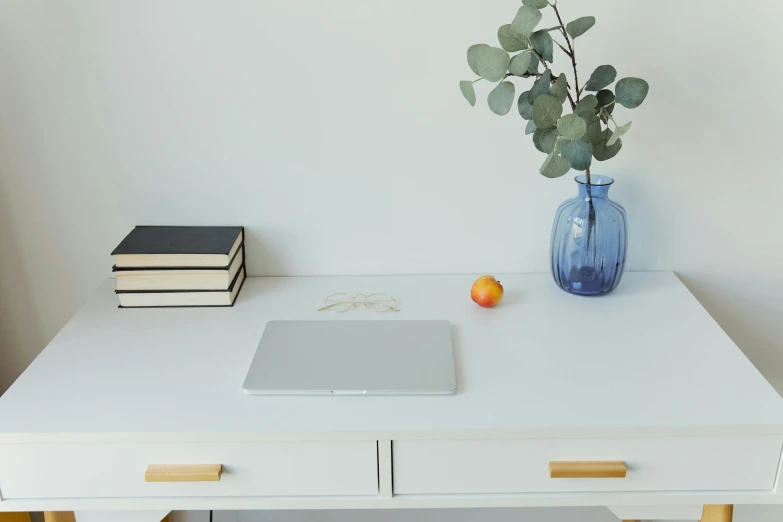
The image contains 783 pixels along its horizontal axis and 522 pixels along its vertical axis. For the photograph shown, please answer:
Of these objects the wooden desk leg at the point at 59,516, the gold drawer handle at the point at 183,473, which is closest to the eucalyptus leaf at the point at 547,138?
the gold drawer handle at the point at 183,473

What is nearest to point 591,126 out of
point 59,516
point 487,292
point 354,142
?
point 487,292

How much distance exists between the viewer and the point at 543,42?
1.09 meters

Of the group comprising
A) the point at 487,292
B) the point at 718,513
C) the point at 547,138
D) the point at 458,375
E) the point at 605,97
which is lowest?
the point at 718,513

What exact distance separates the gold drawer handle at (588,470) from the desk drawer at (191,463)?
0.25m

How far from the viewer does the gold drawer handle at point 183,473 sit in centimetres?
95

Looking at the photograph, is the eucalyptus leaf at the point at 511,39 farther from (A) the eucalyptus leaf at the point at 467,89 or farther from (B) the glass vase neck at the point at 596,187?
(B) the glass vase neck at the point at 596,187

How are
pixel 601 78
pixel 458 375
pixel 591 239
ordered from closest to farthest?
1. pixel 458 375
2. pixel 601 78
3. pixel 591 239

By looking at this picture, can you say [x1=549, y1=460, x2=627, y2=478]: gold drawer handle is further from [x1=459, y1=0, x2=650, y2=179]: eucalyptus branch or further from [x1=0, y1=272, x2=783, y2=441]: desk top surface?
[x1=459, y1=0, x2=650, y2=179]: eucalyptus branch

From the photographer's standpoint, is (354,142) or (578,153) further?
(354,142)

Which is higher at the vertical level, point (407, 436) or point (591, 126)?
point (591, 126)

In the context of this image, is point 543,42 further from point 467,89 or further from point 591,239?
point 591,239

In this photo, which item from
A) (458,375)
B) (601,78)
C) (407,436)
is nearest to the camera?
(407,436)

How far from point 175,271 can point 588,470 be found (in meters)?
0.76

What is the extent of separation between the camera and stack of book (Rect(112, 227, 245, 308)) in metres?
1.24
